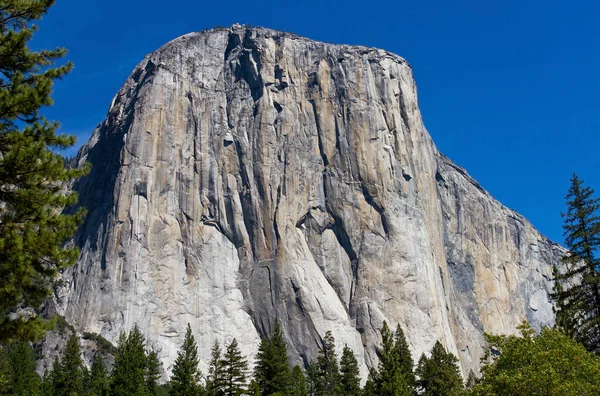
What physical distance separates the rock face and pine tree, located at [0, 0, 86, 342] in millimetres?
79788

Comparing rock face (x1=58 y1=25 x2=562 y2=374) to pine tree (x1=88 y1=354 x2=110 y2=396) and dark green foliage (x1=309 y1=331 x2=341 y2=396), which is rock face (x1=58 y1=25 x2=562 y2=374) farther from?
pine tree (x1=88 y1=354 x2=110 y2=396)

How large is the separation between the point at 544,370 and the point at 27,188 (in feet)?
61.0

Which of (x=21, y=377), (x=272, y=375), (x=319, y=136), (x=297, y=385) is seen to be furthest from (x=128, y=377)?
(x=319, y=136)

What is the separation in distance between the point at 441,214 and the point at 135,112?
169 ft

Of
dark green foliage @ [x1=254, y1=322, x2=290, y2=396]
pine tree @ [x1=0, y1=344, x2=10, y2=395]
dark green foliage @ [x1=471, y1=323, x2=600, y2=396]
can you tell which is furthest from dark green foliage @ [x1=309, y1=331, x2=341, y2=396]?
dark green foliage @ [x1=471, y1=323, x2=600, y2=396]

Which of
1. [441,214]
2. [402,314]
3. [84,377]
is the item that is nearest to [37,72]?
[84,377]

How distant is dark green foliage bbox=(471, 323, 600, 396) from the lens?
84.1 ft

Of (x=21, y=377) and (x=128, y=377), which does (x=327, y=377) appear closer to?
(x=128, y=377)

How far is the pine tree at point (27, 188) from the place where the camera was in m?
16.0

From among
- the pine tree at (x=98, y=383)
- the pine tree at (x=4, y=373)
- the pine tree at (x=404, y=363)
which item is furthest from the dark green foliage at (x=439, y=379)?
the pine tree at (x=4, y=373)

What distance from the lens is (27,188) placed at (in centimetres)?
1664

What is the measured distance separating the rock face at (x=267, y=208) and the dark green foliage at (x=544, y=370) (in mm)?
67104

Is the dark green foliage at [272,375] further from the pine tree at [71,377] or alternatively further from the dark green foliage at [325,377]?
the pine tree at [71,377]

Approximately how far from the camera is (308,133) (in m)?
111
